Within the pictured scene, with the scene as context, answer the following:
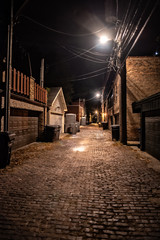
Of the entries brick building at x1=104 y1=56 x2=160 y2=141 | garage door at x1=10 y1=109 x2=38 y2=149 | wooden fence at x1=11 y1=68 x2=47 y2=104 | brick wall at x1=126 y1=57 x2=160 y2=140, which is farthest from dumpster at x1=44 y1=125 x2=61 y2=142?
brick wall at x1=126 y1=57 x2=160 y2=140

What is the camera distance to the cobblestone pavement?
2.06 meters

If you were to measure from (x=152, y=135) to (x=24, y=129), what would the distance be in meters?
8.10

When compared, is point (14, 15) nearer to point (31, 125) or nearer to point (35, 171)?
point (31, 125)

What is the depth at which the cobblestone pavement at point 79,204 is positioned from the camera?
6.75 ft

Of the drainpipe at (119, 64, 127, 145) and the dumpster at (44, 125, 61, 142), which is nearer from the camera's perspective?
the drainpipe at (119, 64, 127, 145)

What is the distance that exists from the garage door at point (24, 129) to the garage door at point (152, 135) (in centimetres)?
789

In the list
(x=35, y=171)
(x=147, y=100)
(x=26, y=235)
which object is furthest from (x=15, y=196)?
(x=147, y=100)

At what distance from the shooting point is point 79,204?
2729 millimetres

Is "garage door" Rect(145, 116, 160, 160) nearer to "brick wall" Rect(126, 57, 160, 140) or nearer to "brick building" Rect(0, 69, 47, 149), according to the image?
"brick wall" Rect(126, 57, 160, 140)

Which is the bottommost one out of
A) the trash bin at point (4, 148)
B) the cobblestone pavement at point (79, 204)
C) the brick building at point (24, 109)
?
the cobblestone pavement at point (79, 204)

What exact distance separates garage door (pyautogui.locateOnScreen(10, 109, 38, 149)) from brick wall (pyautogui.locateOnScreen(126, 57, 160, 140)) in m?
7.91

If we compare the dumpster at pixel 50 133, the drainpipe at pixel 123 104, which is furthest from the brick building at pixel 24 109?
the drainpipe at pixel 123 104

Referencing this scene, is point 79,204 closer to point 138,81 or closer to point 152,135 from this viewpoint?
point 152,135

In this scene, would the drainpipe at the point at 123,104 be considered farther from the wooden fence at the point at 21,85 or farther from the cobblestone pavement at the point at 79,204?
the wooden fence at the point at 21,85
